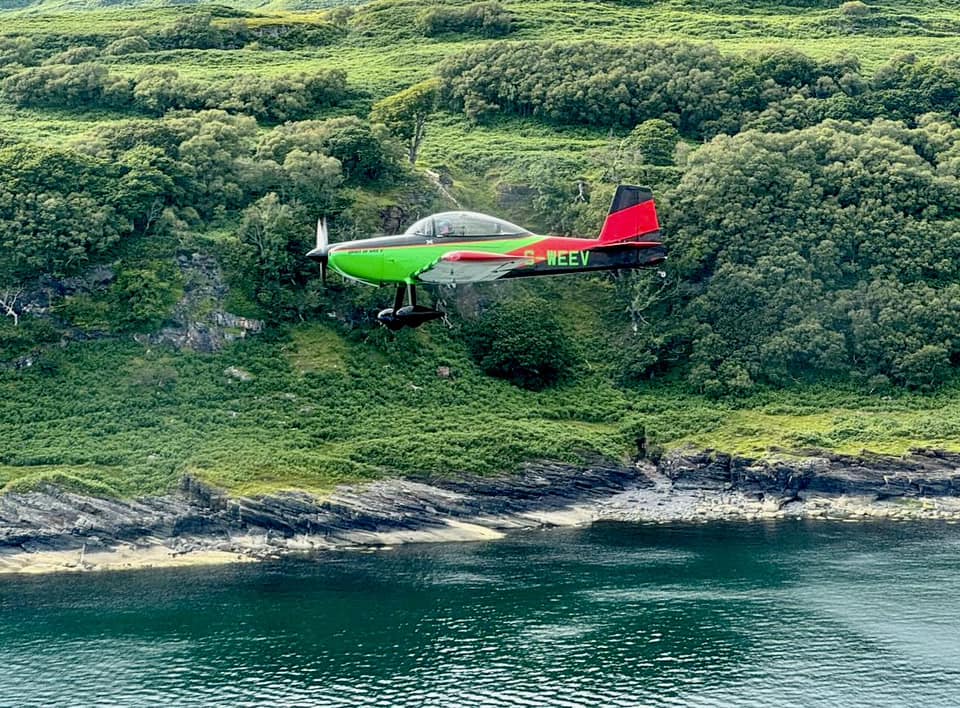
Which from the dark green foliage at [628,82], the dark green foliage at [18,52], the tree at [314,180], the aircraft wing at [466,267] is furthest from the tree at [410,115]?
the aircraft wing at [466,267]

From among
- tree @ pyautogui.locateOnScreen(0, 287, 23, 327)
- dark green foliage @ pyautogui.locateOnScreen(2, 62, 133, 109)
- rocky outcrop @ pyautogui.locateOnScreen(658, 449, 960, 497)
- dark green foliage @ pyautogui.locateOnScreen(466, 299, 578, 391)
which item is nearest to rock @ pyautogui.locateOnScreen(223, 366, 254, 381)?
tree @ pyautogui.locateOnScreen(0, 287, 23, 327)

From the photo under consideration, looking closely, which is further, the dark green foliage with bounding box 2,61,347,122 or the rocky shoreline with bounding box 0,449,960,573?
the dark green foliage with bounding box 2,61,347,122

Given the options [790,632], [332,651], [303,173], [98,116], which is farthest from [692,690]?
[98,116]

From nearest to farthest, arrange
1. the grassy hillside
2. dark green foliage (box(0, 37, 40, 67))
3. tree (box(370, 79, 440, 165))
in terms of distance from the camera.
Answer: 1. the grassy hillside
2. tree (box(370, 79, 440, 165))
3. dark green foliage (box(0, 37, 40, 67))

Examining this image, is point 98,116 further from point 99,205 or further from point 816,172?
point 816,172

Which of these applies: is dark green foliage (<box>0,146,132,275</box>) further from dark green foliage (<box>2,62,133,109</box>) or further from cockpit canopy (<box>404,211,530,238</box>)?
cockpit canopy (<box>404,211,530,238</box>)

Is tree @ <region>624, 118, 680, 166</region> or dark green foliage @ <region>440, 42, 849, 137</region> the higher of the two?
dark green foliage @ <region>440, 42, 849, 137</region>

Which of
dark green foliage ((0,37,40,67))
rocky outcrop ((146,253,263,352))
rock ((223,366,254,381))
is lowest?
rock ((223,366,254,381))

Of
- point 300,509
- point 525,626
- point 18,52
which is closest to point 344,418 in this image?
point 300,509

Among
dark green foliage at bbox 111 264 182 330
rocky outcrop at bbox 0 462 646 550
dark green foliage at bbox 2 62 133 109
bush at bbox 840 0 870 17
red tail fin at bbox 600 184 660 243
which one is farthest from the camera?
bush at bbox 840 0 870 17
